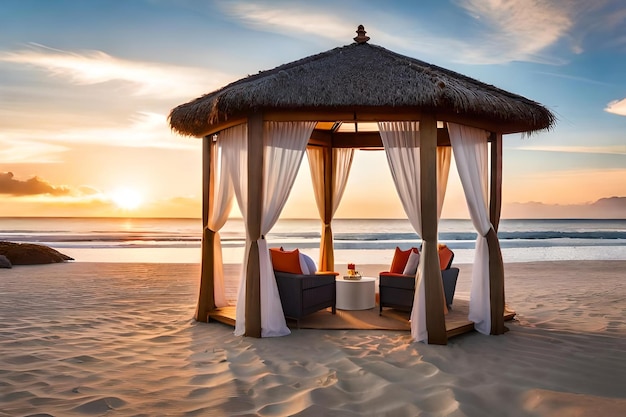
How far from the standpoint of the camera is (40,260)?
11750 mm

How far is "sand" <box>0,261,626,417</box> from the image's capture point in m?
3.07

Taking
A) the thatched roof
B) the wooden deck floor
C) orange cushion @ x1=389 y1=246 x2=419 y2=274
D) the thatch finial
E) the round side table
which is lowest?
the wooden deck floor

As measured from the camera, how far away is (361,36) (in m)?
5.70

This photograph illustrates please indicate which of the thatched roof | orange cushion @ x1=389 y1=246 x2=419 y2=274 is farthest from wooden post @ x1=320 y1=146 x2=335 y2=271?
the thatched roof

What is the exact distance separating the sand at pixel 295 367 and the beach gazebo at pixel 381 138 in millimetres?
444

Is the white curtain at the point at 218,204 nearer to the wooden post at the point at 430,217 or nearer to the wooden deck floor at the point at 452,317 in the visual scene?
the wooden deck floor at the point at 452,317

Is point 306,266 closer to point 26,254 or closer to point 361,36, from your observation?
point 361,36

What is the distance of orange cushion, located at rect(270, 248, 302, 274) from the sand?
29.7 inches

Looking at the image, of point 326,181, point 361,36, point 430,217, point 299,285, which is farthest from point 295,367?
point 326,181

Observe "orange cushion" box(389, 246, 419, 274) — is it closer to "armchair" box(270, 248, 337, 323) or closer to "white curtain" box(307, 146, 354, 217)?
"armchair" box(270, 248, 337, 323)

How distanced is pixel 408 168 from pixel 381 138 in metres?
0.42

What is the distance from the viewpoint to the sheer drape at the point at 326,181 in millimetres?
7441

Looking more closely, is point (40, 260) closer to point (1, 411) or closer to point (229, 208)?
point (229, 208)

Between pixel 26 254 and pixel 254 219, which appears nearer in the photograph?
pixel 254 219
